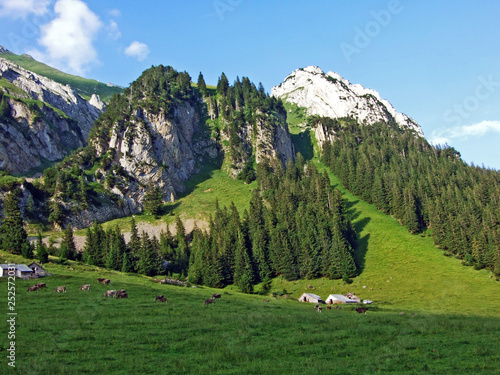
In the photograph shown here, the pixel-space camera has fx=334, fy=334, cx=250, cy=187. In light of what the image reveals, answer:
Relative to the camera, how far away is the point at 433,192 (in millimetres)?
138625

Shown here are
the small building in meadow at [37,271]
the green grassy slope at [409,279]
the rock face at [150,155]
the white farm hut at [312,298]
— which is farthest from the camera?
the rock face at [150,155]

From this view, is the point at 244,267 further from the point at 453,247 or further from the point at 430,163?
the point at 430,163

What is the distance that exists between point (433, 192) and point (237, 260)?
89743 mm

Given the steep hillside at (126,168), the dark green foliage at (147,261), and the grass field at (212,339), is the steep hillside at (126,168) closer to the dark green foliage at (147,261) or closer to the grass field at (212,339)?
the dark green foliage at (147,261)

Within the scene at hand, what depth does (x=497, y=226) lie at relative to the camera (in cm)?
10531

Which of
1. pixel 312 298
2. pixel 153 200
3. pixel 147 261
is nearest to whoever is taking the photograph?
pixel 312 298

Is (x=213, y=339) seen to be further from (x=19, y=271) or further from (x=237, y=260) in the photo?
(x=237, y=260)

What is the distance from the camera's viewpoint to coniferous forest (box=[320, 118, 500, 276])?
4094 inches

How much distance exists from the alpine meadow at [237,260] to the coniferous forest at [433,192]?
2.35 feet

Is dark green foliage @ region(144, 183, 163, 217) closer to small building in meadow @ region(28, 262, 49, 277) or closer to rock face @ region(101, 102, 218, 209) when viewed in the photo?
rock face @ region(101, 102, 218, 209)

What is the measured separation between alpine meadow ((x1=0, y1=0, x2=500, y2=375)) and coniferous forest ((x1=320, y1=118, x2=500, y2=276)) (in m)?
0.72

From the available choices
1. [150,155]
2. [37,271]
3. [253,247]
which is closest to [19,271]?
[37,271]

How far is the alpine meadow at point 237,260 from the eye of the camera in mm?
26609

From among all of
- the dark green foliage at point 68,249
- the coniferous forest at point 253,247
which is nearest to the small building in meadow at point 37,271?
the dark green foliage at point 68,249
